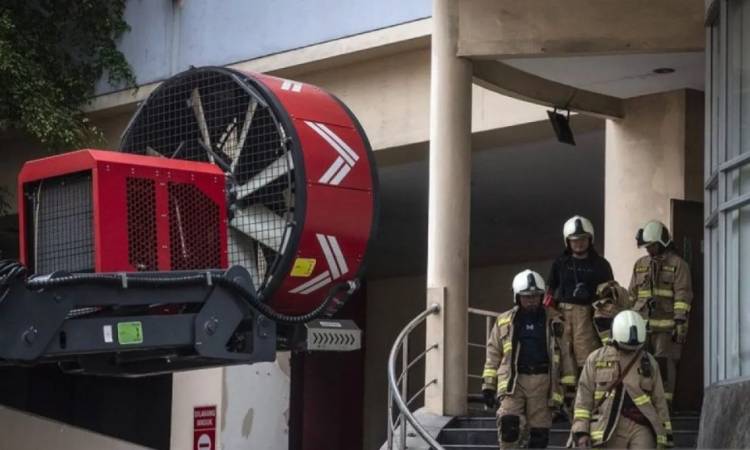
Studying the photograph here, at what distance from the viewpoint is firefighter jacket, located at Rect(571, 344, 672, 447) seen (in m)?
12.5

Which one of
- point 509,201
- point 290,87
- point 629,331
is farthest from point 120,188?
point 509,201

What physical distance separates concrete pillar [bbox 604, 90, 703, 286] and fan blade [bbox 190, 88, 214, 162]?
8.39 m

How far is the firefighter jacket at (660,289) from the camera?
1444 centimetres

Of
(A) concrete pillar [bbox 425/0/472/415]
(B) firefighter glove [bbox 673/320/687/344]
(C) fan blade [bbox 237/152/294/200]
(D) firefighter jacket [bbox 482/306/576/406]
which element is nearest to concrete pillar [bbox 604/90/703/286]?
(A) concrete pillar [bbox 425/0/472/415]

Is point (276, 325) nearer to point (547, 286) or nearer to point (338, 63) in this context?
point (547, 286)

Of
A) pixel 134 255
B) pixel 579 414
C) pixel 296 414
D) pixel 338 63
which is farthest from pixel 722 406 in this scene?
pixel 296 414

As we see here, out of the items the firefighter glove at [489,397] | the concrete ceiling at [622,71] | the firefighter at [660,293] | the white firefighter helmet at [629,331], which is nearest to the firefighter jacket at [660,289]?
the firefighter at [660,293]

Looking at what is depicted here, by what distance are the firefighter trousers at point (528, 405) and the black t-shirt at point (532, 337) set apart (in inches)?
5.1

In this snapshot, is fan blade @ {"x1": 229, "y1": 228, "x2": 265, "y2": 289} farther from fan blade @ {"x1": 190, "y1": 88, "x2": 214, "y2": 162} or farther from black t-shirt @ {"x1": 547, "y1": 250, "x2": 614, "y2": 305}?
black t-shirt @ {"x1": 547, "y1": 250, "x2": 614, "y2": 305}

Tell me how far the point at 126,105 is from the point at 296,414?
6.81m

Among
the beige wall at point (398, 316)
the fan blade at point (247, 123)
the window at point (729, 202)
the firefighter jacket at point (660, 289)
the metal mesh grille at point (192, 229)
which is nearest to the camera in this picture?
the metal mesh grille at point (192, 229)

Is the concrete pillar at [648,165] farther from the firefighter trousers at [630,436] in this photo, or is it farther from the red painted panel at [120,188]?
the red painted panel at [120,188]

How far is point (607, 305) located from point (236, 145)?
→ 185 inches

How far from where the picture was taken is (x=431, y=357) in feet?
51.2
